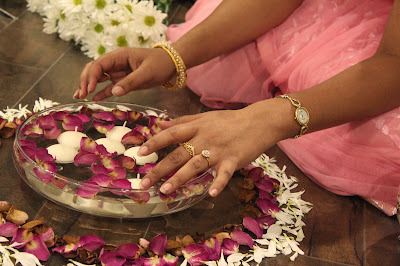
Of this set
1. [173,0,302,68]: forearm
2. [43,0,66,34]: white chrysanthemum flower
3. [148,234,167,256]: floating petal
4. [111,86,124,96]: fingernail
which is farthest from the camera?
[43,0,66,34]: white chrysanthemum flower

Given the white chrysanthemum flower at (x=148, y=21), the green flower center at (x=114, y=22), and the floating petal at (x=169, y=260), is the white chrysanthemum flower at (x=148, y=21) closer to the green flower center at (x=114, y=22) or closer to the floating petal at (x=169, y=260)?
the green flower center at (x=114, y=22)

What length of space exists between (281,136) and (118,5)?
89 centimetres

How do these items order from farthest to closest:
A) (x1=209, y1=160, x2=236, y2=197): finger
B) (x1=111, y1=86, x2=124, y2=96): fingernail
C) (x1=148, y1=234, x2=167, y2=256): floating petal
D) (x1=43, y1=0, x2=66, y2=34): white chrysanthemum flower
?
(x1=43, y1=0, x2=66, y2=34): white chrysanthemum flower < (x1=111, y1=86, x2=124, y2=96): fingernail < (x1=148, y1=234, x2=167, y2=256): floating petal < (x1=209, y1=160, x2=236, y2=197): finger

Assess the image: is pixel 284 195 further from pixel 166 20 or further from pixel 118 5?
pixel 166 20

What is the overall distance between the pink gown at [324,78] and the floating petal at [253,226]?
272 mm

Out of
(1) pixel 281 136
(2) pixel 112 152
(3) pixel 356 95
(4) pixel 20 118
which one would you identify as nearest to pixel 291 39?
(3) pixel 356 95

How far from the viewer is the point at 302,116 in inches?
46.9

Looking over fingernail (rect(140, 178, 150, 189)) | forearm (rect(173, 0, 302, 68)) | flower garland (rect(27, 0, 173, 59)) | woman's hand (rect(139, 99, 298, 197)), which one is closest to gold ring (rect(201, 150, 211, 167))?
woman's hand (rect(139, 99, 298, 197))

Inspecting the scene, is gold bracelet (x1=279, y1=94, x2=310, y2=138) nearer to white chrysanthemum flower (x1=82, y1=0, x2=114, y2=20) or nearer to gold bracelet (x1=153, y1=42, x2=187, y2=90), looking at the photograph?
gold bracelet (x1=153, y1=42, x2=187, y2=90)

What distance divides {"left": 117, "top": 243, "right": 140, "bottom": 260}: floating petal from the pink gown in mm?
531

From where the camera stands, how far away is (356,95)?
1260mm

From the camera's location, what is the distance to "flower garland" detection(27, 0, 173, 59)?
5.99 feet

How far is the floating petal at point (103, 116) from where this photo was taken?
1.37 m

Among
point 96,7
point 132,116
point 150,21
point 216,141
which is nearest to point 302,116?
point 216,141
